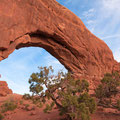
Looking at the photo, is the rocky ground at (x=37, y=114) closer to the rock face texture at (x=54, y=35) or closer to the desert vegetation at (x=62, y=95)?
the desert vegetation at (x=62, y=95)

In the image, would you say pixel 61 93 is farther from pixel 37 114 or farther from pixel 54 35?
pixel 54 35

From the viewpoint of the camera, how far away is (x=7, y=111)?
44.9 feet

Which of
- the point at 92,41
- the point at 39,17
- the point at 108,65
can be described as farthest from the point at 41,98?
the point at 108,65

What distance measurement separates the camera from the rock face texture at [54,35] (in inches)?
396

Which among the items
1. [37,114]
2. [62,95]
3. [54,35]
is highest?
[54,35]

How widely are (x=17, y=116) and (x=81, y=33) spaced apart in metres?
11.4

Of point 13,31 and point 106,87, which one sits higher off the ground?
point 13,31

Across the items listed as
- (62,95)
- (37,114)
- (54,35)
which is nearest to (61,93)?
(62,95)

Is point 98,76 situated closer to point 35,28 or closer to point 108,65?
point 108,65

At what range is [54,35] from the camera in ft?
46.2

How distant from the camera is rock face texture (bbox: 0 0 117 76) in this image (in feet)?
33.0

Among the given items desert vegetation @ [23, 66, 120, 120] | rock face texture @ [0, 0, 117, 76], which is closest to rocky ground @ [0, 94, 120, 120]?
desert vegetation @ [23, 66, 120, 120]

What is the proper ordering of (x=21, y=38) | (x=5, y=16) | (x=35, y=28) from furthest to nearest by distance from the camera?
(x=35, y=28) < (x=21, y=38) < (x=5, y=16)

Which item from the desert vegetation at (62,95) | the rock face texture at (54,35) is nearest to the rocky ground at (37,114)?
the desert vegetation at (62,95)
